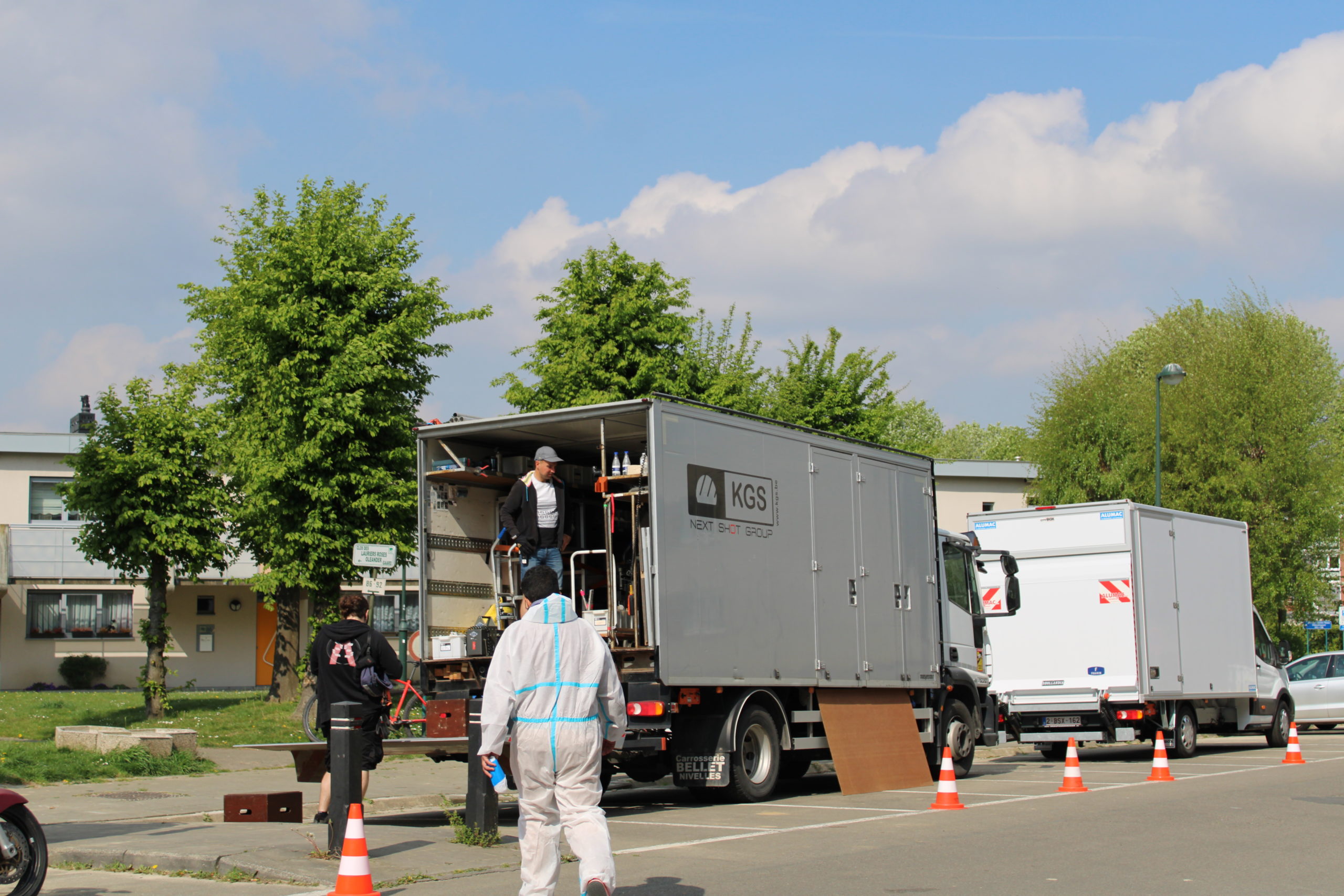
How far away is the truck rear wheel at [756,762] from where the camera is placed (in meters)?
12.1

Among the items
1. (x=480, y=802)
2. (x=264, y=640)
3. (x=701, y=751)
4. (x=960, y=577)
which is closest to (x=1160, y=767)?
(x=960, y=577)

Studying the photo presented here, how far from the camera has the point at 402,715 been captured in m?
14.6

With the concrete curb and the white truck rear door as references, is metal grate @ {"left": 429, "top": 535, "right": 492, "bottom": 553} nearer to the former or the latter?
the concrete curb

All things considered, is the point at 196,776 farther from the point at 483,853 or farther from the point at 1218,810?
the point at 1218,810

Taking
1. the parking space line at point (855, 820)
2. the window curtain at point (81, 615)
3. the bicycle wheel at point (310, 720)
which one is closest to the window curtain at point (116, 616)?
the window curtain at point (81, 615)

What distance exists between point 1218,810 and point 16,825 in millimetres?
9240

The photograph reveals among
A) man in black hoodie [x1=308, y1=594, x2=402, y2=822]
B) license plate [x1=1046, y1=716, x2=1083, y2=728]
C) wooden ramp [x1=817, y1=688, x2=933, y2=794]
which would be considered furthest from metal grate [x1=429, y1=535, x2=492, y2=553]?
license plate [x1=1046, y1=716, x2=1083, y2=728]

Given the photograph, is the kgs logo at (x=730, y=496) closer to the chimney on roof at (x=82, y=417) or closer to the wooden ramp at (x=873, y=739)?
the wooden ramp at (x=873, y=739)

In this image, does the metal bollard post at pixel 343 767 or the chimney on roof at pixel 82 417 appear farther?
the chimney on roof at pixel 82 417

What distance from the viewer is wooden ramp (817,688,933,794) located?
13.1 meters

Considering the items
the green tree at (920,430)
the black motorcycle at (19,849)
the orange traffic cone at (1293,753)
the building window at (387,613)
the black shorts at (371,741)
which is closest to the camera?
the black motorcycle at (19,849)

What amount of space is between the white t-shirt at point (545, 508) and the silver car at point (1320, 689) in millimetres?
18607

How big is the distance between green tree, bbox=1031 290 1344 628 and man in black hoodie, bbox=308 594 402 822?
28762 mm

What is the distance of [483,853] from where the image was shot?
8.88 m
